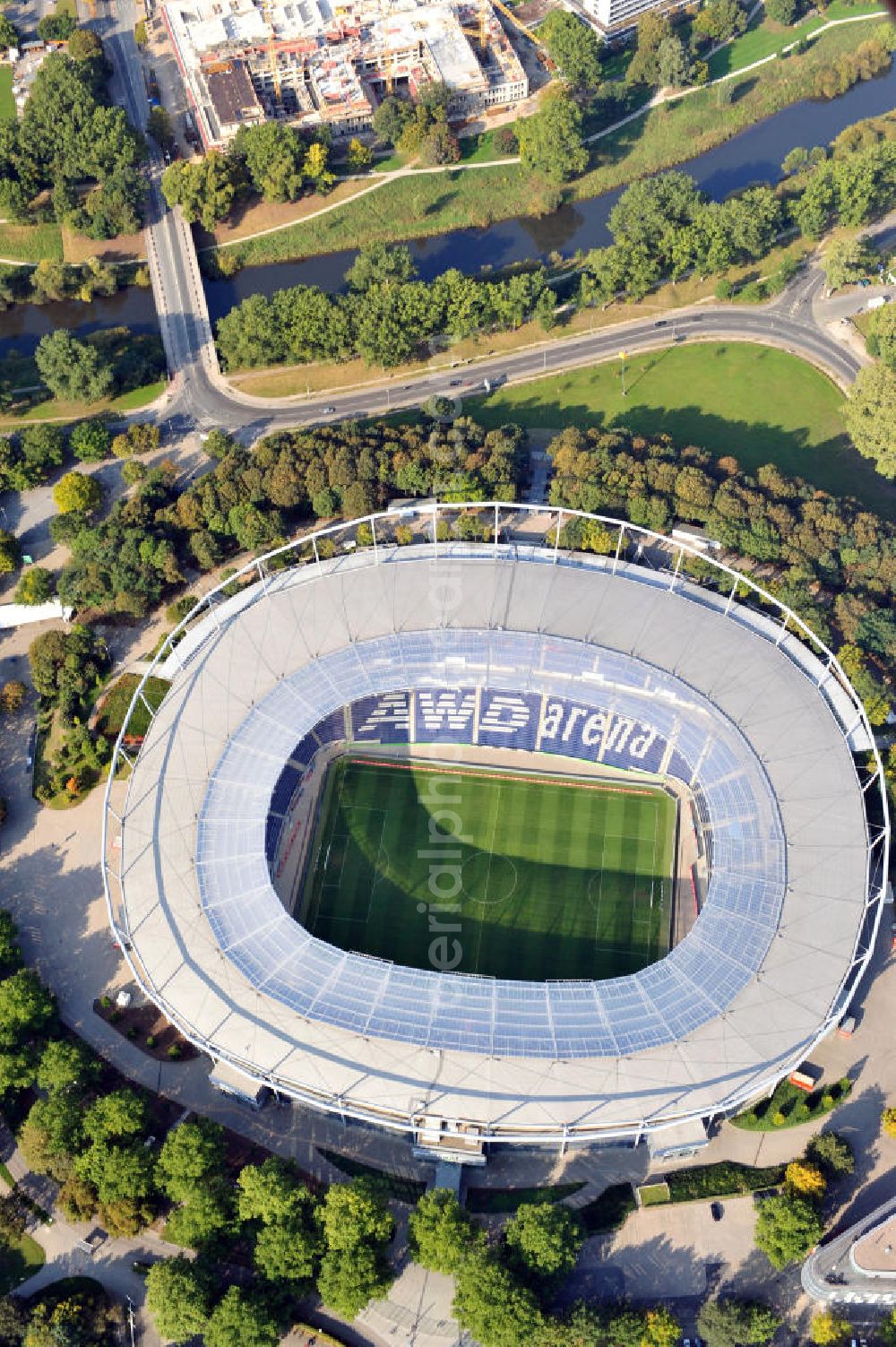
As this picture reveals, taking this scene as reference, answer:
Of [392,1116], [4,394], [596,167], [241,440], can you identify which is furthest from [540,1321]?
[596,167]

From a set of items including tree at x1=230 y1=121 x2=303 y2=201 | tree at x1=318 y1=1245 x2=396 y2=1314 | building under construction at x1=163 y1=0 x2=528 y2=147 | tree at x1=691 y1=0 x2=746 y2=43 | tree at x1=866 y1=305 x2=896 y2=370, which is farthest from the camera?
tree at x1=691 y1=0 x2=746 y2=43

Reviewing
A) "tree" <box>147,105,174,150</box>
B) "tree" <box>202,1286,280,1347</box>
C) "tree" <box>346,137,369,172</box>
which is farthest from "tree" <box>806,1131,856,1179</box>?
"tree" <box>147,105,174,150</box>

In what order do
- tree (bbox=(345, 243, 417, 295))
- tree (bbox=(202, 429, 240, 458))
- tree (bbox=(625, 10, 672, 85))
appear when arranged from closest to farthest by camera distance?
tree (bbox=(202, 429, 240, 458)) → tree (bbox=(345, 243, 417, 295)) → tree (bbox=(625, 10, 672, 85))

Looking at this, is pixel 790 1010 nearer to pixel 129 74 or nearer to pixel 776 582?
pixel 776 582

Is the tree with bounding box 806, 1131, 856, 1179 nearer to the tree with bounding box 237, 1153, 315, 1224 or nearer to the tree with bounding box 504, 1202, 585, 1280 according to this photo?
the tree with bounding box 504, 1202, 585, 1280

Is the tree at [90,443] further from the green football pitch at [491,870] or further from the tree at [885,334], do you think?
the tree at [885,334]

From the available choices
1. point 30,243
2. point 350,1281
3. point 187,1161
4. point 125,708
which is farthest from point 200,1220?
point 30,243

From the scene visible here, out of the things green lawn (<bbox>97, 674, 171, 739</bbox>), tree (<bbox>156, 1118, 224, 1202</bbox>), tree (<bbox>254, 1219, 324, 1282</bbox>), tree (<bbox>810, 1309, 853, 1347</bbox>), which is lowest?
tree (<bbox>810, 1309, 853, 1347</bbox>)
